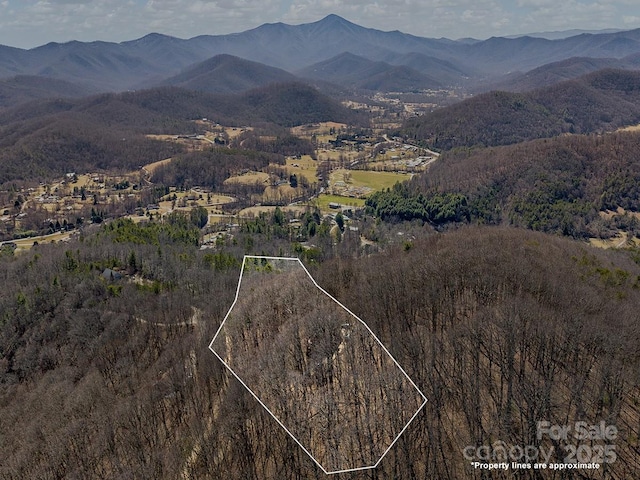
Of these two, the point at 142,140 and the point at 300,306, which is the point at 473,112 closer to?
the point at 142,140

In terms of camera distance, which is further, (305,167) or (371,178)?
(305,167)

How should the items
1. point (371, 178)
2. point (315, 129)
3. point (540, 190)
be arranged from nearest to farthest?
point (540, 190), point (371, 178), point (315, 129)

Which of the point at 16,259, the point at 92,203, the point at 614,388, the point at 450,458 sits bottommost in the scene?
the point at 92,203

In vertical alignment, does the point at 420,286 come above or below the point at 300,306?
below

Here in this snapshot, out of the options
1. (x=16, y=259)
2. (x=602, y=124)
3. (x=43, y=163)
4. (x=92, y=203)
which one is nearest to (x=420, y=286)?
(x=16, y=259)

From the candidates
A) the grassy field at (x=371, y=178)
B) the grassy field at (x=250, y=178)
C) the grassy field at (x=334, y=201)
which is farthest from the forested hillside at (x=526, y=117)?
the grassy field at (x=334, y=201)

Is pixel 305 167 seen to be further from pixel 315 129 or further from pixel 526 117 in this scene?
pixel 526 117

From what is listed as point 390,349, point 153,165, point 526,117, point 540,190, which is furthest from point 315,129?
point 390,349

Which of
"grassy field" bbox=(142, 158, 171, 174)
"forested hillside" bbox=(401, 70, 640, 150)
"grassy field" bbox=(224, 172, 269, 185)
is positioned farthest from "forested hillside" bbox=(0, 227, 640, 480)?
"forested hillside" bbox=(401, 70, 640, 150)

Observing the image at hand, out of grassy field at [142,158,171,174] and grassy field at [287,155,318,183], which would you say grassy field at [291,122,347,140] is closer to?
grassy field at [287,155,318,183]
